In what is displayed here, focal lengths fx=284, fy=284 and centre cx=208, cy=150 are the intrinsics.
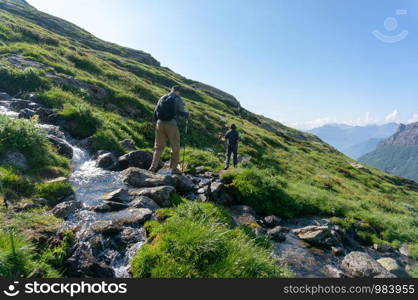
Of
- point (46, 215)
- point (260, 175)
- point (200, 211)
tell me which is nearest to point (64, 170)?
point (46, 215)

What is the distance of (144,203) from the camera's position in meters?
10.5

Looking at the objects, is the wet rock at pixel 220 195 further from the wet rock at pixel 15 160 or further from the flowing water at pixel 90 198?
the wet rock at pixel 15 160

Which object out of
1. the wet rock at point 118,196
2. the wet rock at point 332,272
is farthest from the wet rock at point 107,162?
the wet rock at point 332,272

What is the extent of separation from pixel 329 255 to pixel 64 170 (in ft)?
38.8

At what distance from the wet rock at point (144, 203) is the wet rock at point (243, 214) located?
3583mm

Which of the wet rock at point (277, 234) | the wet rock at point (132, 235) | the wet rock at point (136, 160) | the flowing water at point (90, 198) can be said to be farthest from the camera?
the wet rock at point (136, 160)

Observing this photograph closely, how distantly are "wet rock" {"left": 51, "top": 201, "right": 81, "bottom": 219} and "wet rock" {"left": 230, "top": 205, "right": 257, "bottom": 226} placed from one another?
626cm

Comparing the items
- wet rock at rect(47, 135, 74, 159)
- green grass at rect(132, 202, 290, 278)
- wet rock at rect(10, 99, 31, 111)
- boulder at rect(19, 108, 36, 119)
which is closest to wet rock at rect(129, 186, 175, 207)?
green grass at rect(132, 202, 290, 278)

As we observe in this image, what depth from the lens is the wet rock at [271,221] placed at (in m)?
13.3

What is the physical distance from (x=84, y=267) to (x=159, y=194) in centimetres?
479

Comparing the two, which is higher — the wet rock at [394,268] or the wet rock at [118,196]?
the wet rock at [394,268]

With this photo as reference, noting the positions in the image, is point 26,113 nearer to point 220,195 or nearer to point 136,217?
point 136,217

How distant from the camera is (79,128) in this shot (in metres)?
17.4

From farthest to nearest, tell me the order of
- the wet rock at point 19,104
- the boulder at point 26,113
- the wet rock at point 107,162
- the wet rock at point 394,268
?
the wet rock at point 19,104, the boulder at point 26,113, the wet rock at point 107,162, the wet rock at point 394,268
